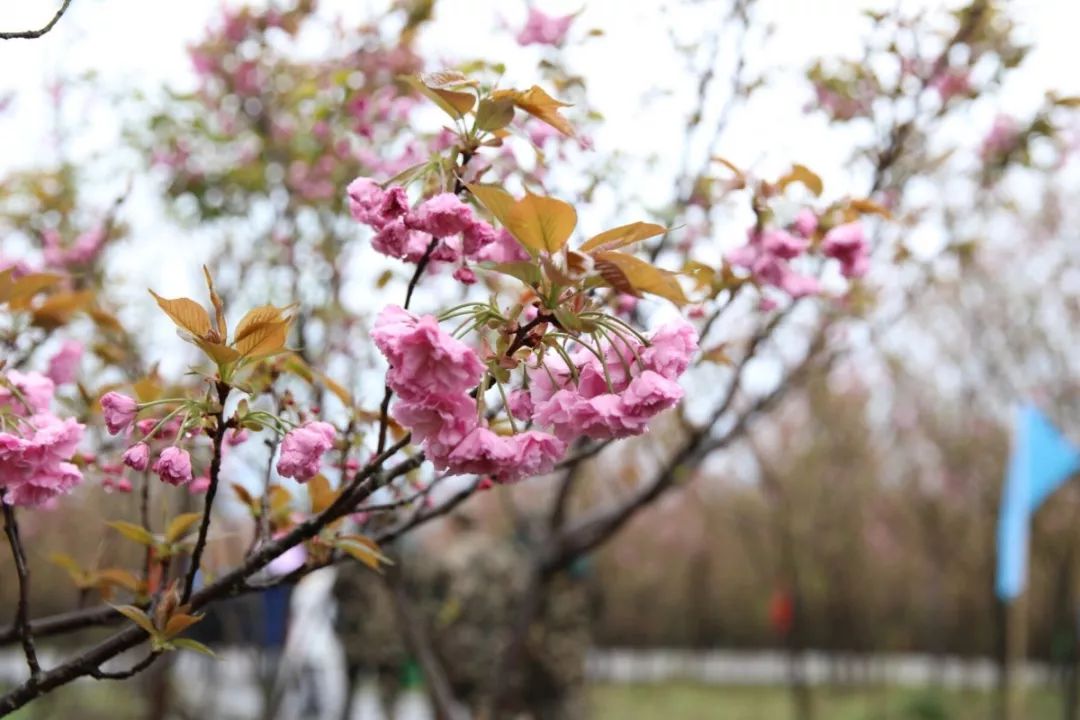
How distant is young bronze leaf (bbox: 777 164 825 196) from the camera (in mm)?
1778

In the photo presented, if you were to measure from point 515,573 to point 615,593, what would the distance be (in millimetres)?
14728

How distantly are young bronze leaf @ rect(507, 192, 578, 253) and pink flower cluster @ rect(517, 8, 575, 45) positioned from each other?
164cm

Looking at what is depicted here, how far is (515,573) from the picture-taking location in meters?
6.68

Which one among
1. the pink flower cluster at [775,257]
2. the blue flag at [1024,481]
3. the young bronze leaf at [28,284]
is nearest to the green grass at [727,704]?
the blue flag at [1024,481]

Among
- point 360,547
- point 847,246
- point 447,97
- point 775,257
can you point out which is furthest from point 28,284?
point 847,246

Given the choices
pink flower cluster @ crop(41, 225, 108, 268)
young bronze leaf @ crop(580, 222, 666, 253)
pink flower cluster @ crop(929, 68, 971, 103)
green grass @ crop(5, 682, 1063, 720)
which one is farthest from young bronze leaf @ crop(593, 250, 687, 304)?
green grass @ crop(5, 682, 1063, 720)

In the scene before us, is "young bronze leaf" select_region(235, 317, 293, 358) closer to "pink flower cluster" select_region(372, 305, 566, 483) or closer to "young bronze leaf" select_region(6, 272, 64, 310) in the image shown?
"pink flower cluster" select_region(372, 305, 566, 483)

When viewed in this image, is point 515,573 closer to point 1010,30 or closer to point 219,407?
point 1010,30

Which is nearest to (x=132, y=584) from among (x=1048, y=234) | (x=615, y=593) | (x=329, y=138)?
(x=329, y=138)

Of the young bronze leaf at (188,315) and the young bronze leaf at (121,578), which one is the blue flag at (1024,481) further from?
the young bronze leaf at (188,315)

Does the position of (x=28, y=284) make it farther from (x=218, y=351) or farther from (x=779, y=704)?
(x=779, y=704)

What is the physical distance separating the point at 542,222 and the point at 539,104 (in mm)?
206

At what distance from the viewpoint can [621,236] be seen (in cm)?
103

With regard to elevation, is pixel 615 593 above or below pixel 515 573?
below
